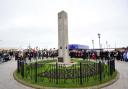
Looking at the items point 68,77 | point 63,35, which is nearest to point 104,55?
point 63,35

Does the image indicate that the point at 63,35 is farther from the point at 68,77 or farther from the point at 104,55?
the point at 104,55

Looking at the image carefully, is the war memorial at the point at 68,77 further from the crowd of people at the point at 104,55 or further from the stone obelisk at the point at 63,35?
the crowd of people at the point at 104,55

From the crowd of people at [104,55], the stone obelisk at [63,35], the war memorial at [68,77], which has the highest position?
the stone obelisk at [63,35]

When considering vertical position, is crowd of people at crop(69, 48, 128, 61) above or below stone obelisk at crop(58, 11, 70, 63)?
below

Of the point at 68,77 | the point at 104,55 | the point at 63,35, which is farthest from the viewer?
the point at 104,55

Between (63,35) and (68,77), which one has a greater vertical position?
(63,35)

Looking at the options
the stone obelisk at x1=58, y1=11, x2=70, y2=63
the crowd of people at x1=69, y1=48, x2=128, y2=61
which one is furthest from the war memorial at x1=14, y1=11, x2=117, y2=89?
the crowd of people at x1=69, y1=48, x2=128, y2=61

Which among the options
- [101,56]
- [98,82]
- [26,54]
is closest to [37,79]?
[98,82]

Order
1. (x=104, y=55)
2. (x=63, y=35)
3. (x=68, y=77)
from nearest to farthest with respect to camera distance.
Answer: (x=68, y=77) < (x=63, y=35) < (x=104, y=55)

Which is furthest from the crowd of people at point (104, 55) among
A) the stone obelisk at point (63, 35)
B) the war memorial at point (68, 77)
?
the war memorial at point (68, 77)

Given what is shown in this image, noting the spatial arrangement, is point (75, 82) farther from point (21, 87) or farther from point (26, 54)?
point (26, 54)

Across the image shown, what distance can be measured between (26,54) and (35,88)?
81.4ft

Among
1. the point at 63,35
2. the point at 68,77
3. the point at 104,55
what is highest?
the point at 63,35

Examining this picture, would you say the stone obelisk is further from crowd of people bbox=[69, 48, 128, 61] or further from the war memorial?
crowd of people bbox=[69, 48, 128, 61]
